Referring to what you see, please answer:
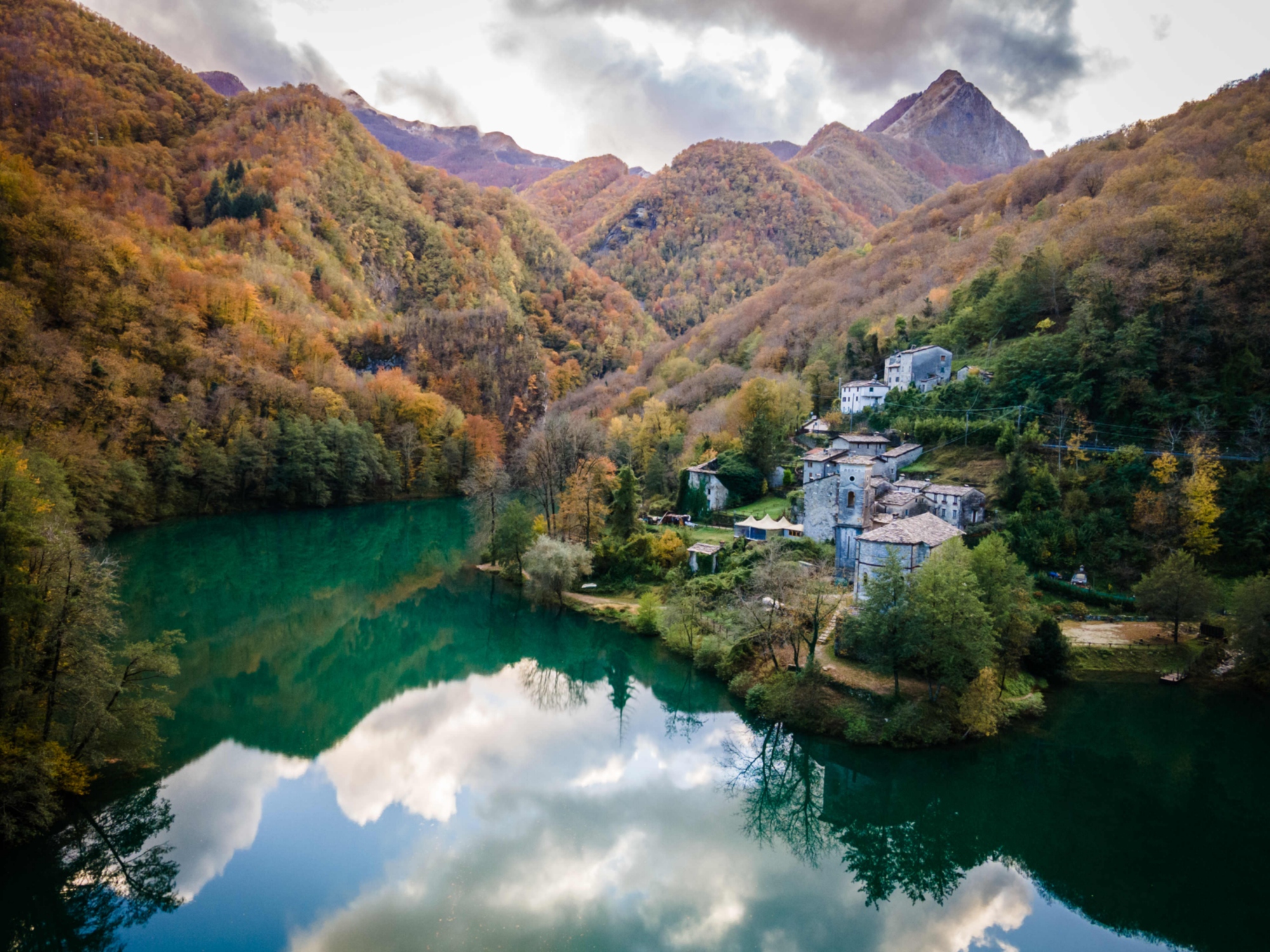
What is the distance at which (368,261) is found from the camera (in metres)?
88.3

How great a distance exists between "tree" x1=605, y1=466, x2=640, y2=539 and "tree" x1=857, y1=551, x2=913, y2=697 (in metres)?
16.3

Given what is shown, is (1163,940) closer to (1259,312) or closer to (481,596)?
(481,596)

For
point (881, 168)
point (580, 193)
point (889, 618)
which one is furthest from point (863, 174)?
point (889, 618)

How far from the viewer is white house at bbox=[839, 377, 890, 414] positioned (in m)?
45.6

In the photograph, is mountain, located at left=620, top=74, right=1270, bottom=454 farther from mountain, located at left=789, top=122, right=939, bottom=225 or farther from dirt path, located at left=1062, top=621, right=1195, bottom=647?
mountain, located at left=789, top=122, right=939, bottom=225

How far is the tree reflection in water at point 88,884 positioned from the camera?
13.2 m

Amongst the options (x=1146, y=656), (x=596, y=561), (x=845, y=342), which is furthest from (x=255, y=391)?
(x=1146, y=656)

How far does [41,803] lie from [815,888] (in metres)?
17.3

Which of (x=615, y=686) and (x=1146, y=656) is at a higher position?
(x=1146, y=656)

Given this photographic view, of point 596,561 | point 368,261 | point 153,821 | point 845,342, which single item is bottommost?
point 153,821

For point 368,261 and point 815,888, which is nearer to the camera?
point 815,888

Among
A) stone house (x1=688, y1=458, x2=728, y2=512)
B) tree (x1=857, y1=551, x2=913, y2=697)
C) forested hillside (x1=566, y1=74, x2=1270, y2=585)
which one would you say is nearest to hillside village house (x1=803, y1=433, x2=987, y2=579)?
forested hillside (x1=566, y1=74, x2=1270, y2=585)

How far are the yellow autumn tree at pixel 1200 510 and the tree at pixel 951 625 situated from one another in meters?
13.7

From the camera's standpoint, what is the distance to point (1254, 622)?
21875 millimetres
